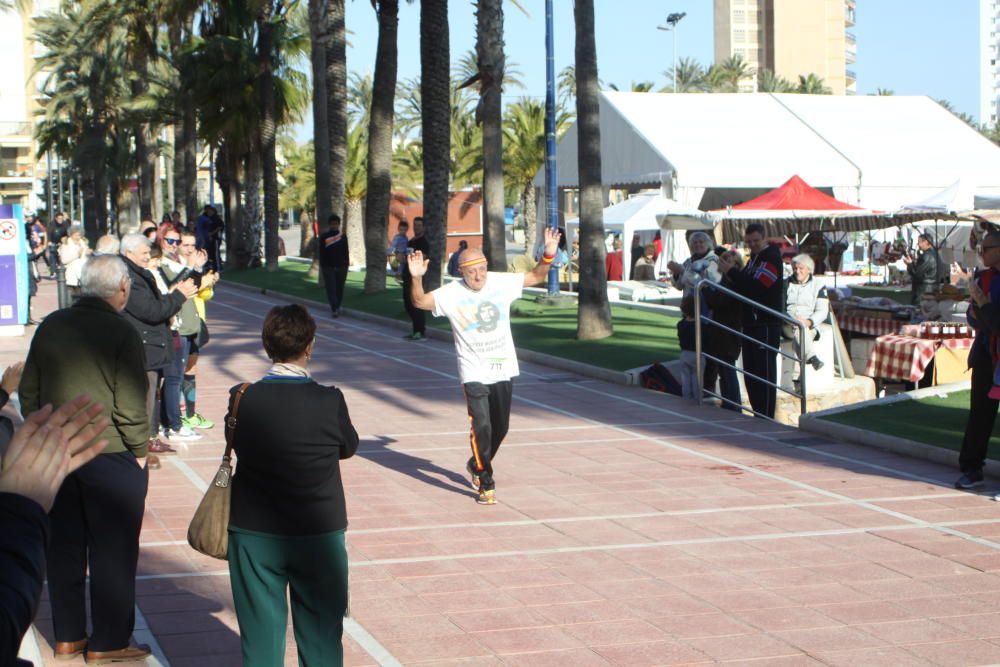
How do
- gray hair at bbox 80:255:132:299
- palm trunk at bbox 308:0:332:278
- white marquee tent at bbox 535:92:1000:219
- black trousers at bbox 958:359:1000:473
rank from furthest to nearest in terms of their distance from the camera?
white marquee tent at bbox 535:92:1000:219, palm trunk at bbox 308:0:332:278, black trousers at bbox 958:359:1000:473, gray hair at bbox 80:255:132:299

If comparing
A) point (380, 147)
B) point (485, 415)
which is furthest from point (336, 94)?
point (485, 415)

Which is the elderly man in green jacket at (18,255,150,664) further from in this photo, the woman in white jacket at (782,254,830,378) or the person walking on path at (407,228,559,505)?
Result: the woman in white jacket at (782,254,830,378)

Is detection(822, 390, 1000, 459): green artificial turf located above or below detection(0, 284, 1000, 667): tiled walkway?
above

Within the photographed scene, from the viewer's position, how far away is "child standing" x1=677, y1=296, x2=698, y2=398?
45.5 feet

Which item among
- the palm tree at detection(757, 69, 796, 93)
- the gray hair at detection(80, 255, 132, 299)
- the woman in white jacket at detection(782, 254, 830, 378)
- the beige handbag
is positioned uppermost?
the palm tree at detection(757, 69, 796, 93)

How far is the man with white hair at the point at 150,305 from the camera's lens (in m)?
8.52

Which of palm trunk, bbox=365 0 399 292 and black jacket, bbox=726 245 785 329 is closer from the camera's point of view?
black jacket, bbox=726 245 785 329

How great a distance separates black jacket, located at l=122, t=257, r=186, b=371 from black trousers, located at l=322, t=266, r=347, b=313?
13.6 metres

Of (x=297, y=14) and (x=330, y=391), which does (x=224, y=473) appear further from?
(x=297, y=14)

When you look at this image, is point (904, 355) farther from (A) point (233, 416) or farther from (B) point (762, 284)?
(A) point (233, 416)

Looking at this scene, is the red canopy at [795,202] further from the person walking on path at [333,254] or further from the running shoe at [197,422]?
the running shoe at [197,422]

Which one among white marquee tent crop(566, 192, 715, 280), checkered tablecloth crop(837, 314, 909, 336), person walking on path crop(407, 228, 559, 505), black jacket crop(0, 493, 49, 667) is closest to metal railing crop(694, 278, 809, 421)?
checkered tablecloth crop(837, 314, 909, 336)

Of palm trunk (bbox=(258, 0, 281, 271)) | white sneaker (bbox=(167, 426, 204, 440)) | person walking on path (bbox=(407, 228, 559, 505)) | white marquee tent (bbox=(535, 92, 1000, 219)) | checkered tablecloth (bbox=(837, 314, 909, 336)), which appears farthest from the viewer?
palm trunk (bbox=(258, 0, 281, 271))

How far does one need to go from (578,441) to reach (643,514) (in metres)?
2.91
